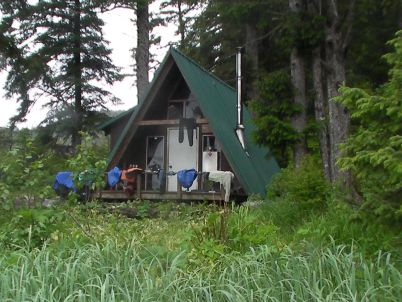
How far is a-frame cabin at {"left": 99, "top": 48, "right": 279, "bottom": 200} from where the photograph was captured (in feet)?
49.1

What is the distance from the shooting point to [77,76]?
2684 cm

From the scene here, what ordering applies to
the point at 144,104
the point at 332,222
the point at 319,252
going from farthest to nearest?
the point at 144,104 < the point at 332,222 < the point at 319,252

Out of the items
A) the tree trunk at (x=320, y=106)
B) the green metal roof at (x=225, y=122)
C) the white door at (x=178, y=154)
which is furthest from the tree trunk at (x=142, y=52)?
the tree trunk at (x=320, y=106)

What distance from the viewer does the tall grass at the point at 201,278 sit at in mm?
3961

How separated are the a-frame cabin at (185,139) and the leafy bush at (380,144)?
30.5 ft

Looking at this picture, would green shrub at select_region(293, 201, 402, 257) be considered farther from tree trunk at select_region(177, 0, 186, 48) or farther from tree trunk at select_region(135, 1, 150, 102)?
tree trunk at select_region(177, 0, 186, 48)

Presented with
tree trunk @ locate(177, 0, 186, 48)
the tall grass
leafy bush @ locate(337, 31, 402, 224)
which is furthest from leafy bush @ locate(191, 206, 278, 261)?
tree trunk @ locate(177, 0, 186, 48)

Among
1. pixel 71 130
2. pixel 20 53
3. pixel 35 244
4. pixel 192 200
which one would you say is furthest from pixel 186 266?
pixel 71 130

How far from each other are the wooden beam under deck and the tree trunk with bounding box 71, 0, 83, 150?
428 inches

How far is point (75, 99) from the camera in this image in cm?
2698

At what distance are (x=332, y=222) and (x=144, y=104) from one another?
31.8ft

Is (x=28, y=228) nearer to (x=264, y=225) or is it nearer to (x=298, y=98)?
(x=264, y=225)

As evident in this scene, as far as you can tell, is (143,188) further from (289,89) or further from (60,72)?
(60,72)

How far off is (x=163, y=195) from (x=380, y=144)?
10775mm
